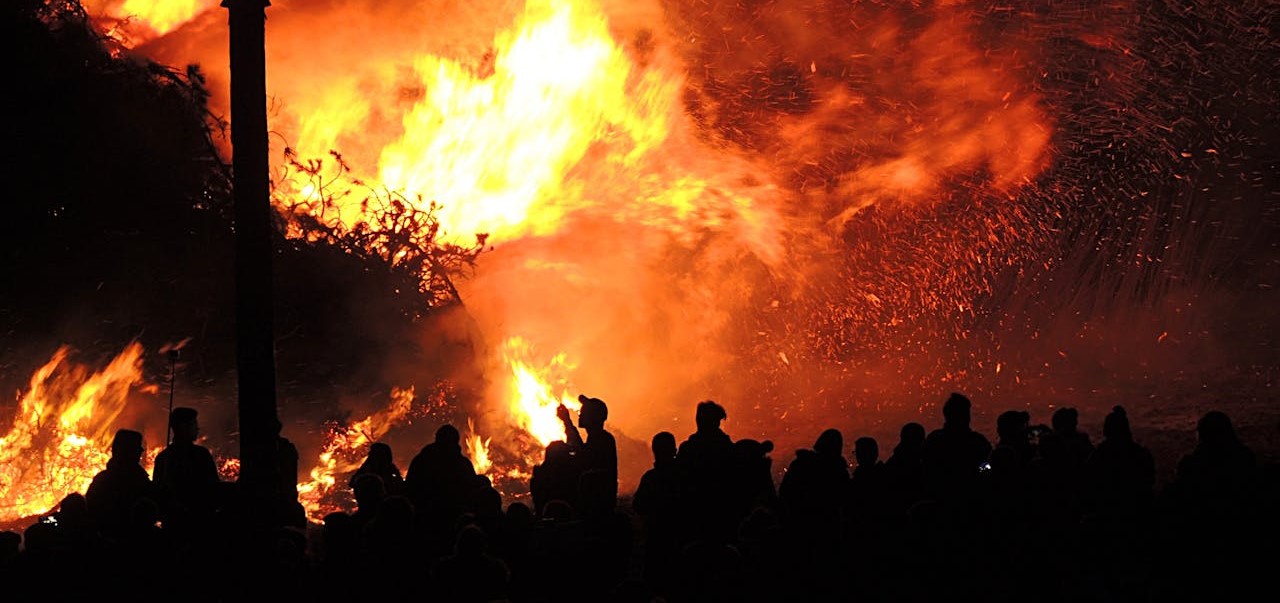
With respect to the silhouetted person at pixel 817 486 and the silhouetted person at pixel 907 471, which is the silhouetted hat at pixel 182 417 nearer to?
the silhouetted person at pixel 817 486

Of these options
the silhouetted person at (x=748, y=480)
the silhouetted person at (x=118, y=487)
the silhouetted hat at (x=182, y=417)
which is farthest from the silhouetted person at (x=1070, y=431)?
the silhouetted person at (x=118, y=487)

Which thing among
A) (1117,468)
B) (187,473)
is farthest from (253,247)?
(1117,468)

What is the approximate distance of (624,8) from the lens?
1454 centimetres

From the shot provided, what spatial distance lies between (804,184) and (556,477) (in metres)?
9.48

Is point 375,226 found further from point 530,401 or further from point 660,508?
point 660,508

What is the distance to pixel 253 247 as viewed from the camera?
7535 millimetres

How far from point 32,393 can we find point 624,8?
7.40 metres

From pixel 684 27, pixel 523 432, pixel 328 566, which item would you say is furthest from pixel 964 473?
pixel 684 27

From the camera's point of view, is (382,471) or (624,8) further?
(624,8)

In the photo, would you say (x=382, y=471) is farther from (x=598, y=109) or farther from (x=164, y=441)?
(x=598, y=109)

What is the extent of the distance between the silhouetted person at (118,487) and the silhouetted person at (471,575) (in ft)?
9.72

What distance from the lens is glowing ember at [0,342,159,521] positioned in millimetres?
12438

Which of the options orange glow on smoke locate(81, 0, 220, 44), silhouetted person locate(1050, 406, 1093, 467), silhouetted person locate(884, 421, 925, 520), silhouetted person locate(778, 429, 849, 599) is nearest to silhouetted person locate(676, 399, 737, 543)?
silhouetted person locate(778, 429, 849, 599)

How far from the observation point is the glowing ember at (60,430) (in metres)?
12.4
